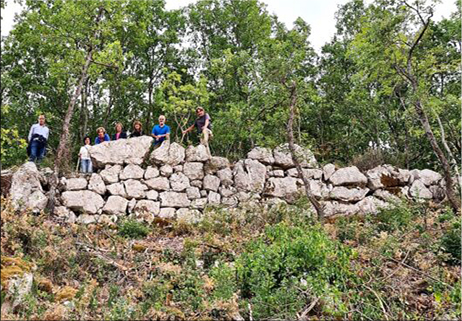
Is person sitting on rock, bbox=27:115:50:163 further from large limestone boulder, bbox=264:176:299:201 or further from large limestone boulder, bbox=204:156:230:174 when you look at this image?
large limestone boulder, bbox=264:176:299:201

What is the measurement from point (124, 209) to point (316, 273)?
492cm

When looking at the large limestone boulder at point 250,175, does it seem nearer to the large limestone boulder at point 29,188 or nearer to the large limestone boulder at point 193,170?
the large limestone boulder at point 193,170

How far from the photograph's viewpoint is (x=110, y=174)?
30.4ft

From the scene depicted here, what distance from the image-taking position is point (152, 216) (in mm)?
8906

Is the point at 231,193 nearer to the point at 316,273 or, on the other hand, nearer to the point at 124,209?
the point at 124,209

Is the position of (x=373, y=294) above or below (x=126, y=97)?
below

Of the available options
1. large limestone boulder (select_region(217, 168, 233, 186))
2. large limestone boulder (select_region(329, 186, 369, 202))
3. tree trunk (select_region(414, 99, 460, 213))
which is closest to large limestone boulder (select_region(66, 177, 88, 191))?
large limestone boulder (select_region(217, 168, 233, 186))

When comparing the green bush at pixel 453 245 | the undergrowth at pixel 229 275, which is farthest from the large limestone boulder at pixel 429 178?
the green bush at pixel 453 245

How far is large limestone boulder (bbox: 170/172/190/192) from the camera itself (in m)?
9.52

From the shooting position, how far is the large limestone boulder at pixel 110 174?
920cm

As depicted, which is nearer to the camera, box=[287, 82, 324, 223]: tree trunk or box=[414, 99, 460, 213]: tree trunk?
box=[287, 82, 324, 223]: tree trunk

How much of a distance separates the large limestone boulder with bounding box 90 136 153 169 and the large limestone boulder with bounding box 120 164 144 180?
118 mm

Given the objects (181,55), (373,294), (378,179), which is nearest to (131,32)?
(181,55)

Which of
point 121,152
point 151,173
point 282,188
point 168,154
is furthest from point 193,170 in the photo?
point 282,188
